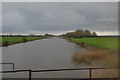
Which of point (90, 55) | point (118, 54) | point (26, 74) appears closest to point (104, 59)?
point (26, 74)

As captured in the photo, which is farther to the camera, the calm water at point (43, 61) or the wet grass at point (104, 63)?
the calm water at point (43, 61)

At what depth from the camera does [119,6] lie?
4.80 m

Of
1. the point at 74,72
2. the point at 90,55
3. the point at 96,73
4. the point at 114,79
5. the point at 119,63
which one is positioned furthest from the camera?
the point at 90,55

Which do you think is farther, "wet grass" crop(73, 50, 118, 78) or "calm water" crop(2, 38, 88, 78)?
"calm water" crop(2, 38, 88, 78)

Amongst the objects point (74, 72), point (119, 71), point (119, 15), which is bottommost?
point (74, 72)

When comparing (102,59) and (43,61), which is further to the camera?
(43,61)

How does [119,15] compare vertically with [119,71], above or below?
above

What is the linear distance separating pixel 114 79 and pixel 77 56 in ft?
45.4

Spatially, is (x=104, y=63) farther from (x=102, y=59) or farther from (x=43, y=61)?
(x=43, y=61)

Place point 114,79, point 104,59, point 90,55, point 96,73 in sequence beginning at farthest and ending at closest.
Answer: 1. point 90,55
2. point 104,59
3. point 96,73
4. point 114,79

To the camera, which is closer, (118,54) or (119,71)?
(119,71)

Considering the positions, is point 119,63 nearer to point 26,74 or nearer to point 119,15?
point 119,15

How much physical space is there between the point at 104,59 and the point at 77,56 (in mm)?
6671

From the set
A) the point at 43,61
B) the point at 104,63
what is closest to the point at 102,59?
the point at 104,63
